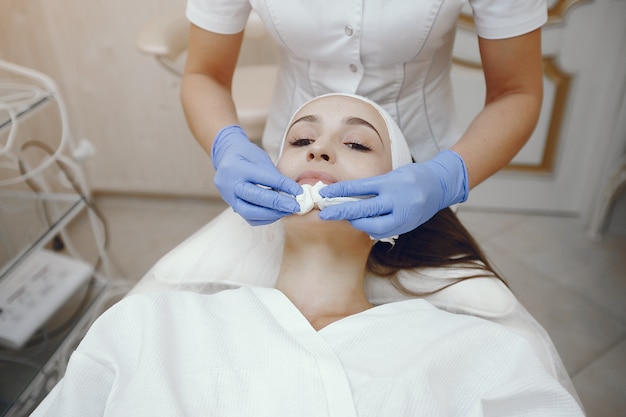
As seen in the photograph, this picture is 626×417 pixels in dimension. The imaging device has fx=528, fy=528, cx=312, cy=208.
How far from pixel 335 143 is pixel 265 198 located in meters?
0.20

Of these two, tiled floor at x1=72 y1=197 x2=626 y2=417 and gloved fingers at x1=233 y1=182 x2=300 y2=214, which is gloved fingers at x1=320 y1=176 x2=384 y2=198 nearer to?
gloved fingers at x1=233 y1=182 x2=300 y2=214

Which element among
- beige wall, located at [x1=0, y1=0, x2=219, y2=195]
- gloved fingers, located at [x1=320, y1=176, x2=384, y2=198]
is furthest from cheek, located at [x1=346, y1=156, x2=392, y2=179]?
beige wall, located at [x1=0, y1=0, x2=219, y2=195]

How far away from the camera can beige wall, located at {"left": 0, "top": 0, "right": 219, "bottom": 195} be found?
223 cm

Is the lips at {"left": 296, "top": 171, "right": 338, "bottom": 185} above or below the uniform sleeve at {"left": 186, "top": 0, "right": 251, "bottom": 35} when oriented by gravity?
below

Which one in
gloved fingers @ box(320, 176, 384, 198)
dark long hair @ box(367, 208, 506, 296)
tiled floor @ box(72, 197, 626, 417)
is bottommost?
tiled floor @ box(72, 197, 626, 417)

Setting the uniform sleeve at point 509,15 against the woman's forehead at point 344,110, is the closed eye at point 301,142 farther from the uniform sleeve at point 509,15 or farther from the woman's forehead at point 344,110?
the uniform sleeve at point 509,15

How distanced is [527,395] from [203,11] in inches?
39.8

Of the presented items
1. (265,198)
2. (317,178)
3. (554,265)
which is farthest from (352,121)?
(554,265)

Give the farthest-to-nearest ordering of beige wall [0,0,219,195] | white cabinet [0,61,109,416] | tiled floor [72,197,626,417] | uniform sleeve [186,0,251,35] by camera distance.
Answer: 1. beige wall [0,0,219,195]
2. tiled floor [72,197,626,417]
3. white cabinet [0,61,109,416]
4. uniform sleeve [186,0,251,35]

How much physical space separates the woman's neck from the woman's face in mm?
130

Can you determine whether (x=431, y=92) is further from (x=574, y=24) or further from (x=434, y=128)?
(x=574, y=24)

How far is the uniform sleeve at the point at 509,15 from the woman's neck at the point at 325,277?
504mm

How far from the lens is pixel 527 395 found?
2.83ft

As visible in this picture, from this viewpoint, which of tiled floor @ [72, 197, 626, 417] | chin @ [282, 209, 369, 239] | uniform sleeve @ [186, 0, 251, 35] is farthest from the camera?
tiled floor @ [72, 197, 626, 417]
